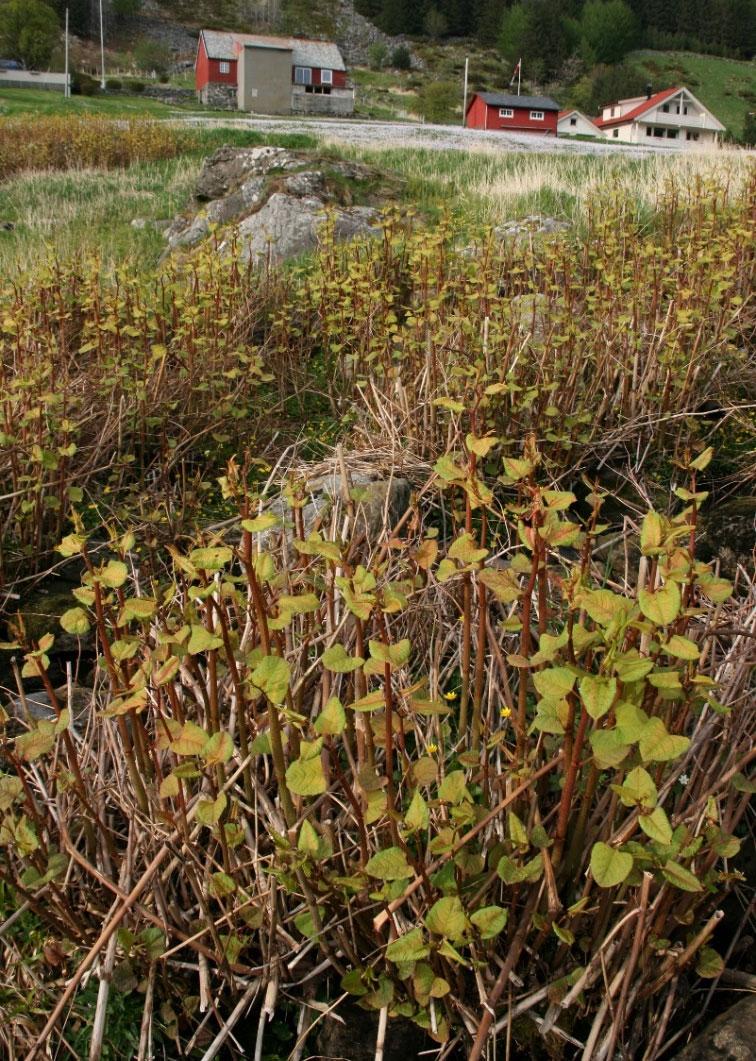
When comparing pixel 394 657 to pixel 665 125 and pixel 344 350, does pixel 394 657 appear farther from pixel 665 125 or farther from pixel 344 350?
pixel 665 125

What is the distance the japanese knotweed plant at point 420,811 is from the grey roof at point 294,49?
54.8 meters

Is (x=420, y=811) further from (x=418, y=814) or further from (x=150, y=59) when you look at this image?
(x=150, y=59)

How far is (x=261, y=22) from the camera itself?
84.6 metres

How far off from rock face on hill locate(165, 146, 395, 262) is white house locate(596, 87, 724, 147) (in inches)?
2022

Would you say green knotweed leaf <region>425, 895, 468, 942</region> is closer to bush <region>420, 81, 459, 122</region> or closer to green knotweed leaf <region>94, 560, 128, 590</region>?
green knotweed leaf <region>94, 560, 128, 590</region>

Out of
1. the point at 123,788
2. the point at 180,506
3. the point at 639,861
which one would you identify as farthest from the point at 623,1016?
the point at 180,506

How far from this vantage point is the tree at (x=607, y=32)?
279ft

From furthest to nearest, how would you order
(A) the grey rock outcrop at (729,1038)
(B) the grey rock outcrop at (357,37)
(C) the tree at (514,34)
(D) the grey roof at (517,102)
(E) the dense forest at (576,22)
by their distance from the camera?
(E) the dense forest at (576,22) < (C) the tree at (514,34) < (B) the grey rock outcrop at (357,37) < (D) the grey roof at (517,102) < (A) the grey rock outcrop at (729,1038)

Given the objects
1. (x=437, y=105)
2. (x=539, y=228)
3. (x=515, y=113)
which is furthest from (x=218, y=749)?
(x=437, y=105)

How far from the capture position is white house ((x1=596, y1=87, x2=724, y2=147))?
55.6 m

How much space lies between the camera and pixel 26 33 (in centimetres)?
5284

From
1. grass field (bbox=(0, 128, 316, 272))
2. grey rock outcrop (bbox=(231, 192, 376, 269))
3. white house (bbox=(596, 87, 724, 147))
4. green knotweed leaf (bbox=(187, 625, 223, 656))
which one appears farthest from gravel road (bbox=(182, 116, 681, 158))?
white house (bbox=(596, 87, 724, 147))

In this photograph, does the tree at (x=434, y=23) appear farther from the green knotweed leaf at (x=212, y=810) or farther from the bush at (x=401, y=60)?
the green knotweed leaf at (x=212, y=810)

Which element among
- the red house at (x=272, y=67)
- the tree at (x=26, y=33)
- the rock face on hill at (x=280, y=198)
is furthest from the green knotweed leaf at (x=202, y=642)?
the tree at (x=26, y=33)
